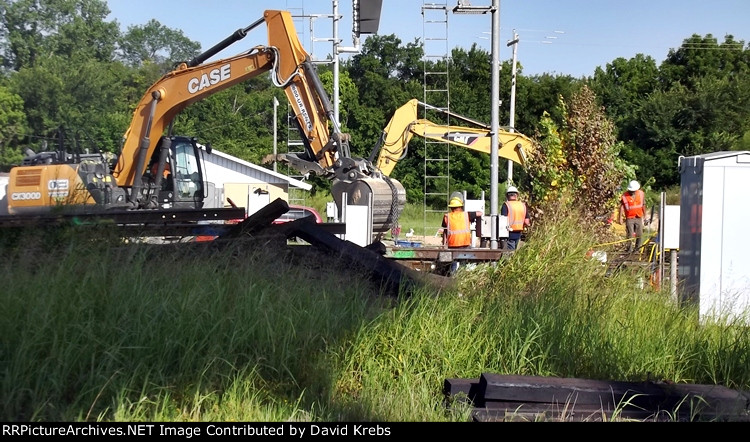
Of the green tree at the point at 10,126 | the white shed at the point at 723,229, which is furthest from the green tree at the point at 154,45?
the white shed at the point at 723,229

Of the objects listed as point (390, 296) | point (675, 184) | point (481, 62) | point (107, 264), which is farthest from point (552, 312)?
point (481, 62)

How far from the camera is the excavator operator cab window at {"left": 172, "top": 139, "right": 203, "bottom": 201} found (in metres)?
18.3

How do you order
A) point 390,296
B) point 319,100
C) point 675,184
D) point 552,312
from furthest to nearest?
point 675,184, point 319,100, point 390,296, point 552,312

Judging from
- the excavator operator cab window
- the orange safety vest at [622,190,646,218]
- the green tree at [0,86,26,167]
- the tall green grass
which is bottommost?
the tall green grass

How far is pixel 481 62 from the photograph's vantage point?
5750 cm

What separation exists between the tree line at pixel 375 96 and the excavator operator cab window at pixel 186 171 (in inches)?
1031

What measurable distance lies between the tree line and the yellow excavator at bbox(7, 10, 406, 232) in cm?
2727

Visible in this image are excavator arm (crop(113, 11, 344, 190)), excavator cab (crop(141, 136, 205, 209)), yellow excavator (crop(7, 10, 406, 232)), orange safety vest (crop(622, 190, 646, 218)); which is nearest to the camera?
yellow excavator (crop(7, 10, 406, 232))

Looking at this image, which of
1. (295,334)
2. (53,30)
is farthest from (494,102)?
(53,30)

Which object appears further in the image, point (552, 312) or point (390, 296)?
point (390, 296)

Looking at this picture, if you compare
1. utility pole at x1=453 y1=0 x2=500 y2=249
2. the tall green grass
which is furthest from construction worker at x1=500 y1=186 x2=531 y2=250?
the tall green grass

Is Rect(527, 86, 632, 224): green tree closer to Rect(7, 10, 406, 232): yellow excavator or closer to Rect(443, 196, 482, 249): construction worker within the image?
Rect(443, 196, 482, 249): construction worker

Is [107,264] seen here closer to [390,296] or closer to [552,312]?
[390,296]

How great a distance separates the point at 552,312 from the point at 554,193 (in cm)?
840
